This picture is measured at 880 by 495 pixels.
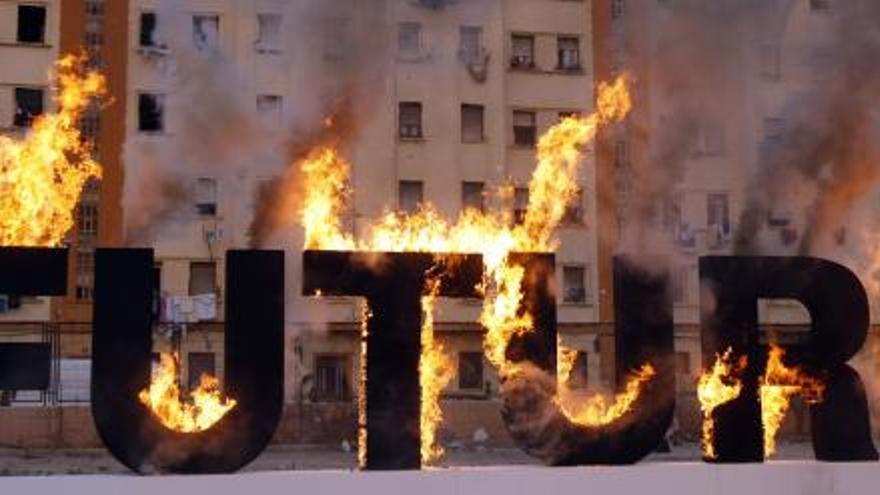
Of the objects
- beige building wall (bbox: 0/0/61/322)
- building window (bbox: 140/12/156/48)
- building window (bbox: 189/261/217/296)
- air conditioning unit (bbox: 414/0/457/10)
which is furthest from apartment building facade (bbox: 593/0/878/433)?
beige building wall (bbox: 0/0/61/322)

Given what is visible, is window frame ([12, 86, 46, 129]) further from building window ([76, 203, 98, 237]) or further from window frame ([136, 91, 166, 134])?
window frame ([136, 91, 166, 134])

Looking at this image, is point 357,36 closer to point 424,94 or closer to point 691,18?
point 691,18

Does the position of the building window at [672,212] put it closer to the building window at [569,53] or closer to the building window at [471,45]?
the building window at [471,45]

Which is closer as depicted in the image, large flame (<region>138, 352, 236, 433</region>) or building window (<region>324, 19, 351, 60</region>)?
large flame (<region>138, 352, 236, 433</region>)

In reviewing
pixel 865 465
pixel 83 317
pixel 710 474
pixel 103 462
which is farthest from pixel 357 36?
pixel 83 317

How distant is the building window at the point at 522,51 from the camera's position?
40844 millimetres

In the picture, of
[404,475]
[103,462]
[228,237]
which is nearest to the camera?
[404,475]

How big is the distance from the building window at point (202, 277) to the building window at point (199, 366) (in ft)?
11.1

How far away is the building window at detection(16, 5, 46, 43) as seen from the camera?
1522 inches

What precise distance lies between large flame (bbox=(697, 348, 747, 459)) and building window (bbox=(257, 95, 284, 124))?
333 inches

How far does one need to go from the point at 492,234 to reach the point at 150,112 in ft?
48.5

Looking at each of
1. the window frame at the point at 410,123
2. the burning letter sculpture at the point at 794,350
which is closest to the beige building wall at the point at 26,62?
the window frame at the point at 410,123

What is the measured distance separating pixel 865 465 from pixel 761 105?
26.7 ft

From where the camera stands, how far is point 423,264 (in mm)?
13844
